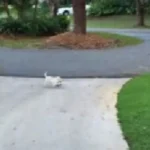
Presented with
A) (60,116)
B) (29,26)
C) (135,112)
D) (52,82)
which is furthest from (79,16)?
(135,112)

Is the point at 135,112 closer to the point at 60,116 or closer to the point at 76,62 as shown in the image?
the point at 60,116

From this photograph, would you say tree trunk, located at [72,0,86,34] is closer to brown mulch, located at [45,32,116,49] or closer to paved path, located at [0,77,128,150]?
brown mulch, located at [45,32,116,49]

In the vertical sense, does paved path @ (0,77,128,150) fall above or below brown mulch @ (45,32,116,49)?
above

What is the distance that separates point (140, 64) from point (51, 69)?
2.51 m

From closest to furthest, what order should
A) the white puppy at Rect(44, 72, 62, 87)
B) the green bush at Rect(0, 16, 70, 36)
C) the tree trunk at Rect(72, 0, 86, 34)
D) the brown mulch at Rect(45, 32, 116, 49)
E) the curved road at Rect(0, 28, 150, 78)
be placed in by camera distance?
the white puppy at Rect(44, 72, 62, 87)
the curved road at Rect(0, 28, 150, 78)
the brown mulch at Rect(45, 32, 116, 49)
the tree trunk at Rect(72, 0, 86, 34)
the green bush at Rect(0, 16, 70, 36)

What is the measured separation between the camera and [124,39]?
20.9 metres

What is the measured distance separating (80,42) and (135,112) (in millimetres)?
11651

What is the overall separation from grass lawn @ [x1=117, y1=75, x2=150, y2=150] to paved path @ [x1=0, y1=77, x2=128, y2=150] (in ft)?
0.44

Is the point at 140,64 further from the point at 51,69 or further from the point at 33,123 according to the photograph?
the point at 33,123

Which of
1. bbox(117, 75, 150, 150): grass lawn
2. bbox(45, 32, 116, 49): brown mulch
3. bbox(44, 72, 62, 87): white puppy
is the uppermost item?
bbox(117, 75, 150, 150): grass lawn

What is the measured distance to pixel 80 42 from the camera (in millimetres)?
18906

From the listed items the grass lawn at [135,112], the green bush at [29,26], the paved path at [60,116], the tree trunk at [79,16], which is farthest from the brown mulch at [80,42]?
the grass lawn at [135,112]

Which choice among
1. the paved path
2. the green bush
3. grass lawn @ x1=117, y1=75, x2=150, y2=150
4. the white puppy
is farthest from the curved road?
the green bush

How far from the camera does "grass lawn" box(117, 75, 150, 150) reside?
5.99m
